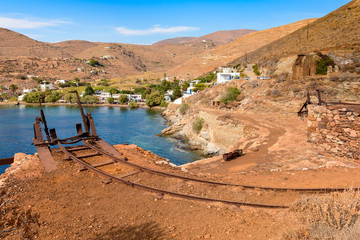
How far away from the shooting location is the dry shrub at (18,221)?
5.32 metres

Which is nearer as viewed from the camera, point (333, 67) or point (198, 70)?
point (333, 67)

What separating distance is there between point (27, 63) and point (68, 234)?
18379 centimetres

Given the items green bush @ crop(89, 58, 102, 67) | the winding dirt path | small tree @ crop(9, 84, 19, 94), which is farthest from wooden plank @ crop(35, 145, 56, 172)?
green bush @ crop(89, 58, 102, 67)

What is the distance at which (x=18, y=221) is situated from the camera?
5.75m

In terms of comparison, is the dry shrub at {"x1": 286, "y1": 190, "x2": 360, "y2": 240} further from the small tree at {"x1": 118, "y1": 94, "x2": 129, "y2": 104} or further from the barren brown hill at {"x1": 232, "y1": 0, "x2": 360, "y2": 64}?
the small tree at {"x1": 118, "y1": 94, "x2": 129, "y2": 104}

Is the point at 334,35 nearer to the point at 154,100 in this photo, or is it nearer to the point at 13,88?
the point at 154,100

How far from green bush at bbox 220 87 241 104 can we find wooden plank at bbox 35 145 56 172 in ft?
119

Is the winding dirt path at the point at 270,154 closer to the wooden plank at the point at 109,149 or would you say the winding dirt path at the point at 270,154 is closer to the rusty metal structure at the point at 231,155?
the rusty metal structure at the point at 231,155

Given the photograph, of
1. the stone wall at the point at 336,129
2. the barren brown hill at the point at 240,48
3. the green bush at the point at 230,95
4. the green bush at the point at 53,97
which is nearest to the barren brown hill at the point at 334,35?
the green bush at the point at 230,95

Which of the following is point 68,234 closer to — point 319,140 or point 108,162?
point 108,162

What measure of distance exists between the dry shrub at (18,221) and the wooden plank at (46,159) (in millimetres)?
2519

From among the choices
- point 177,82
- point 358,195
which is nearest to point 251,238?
point 358,195

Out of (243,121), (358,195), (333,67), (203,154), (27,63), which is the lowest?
(203,154)

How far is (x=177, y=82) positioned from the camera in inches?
4574
